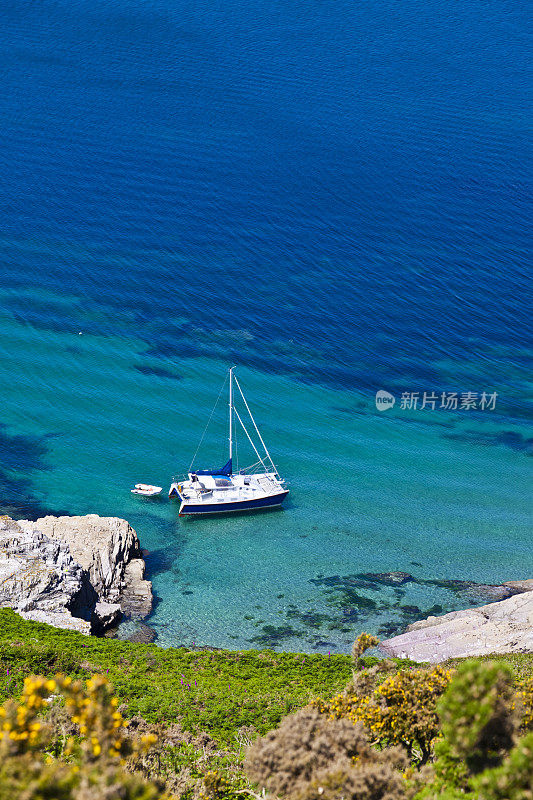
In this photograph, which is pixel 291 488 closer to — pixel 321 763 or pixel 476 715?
pixel 321 763

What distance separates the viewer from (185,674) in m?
28.6

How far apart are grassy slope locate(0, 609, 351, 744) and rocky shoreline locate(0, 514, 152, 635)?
1.84 meters

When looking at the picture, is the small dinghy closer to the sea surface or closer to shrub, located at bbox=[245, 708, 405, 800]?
the sea surface

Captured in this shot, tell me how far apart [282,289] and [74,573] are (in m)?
45.6

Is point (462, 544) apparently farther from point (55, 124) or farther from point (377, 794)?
point (55, 124)

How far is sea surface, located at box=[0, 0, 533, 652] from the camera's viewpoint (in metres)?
46.6

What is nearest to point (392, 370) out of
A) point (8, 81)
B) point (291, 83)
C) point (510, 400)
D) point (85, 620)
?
point (510, 400)

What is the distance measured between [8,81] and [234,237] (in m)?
49.8

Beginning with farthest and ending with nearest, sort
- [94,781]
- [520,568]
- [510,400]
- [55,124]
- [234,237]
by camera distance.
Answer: [55,124] < [234,237] < [510,400] < [520,568] < [94,781]

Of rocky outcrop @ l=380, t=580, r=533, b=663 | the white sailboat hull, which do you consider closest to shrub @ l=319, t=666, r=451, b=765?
rocky outcrop @ l=380, t=580, r=533, b=663

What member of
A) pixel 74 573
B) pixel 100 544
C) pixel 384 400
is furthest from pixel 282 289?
pixel 74 573

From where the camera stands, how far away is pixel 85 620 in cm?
3519

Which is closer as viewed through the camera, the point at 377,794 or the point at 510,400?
the point at 377,794

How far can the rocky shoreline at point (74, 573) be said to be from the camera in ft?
110
